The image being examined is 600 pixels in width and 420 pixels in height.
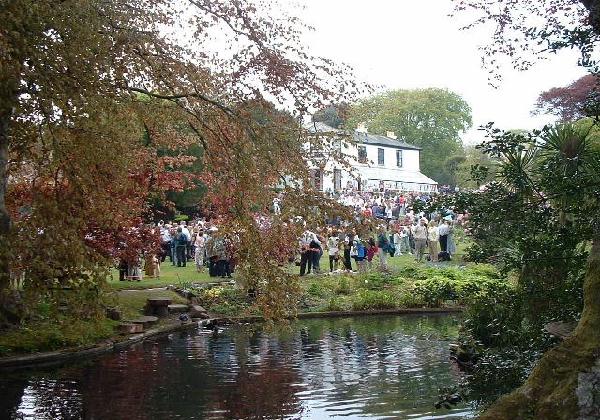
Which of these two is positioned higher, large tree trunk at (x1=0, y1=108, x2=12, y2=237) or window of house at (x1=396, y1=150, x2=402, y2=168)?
window of house at (x1=396, y1=150, x2=402, y2=168)

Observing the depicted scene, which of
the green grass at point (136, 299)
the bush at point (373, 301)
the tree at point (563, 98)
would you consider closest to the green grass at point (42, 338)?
the green grass at point (136, 299)

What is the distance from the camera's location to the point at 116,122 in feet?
32.0

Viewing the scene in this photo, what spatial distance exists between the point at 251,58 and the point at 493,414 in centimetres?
792

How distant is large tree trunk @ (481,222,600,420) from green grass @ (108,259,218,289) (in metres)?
17.2

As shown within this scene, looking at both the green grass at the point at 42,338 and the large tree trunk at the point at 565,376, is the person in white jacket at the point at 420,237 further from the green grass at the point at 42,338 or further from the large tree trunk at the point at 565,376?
the large tree trunk at the point at 565,376

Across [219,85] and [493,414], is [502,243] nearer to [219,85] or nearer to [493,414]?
[493,414]

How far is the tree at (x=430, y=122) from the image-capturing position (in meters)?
78.9

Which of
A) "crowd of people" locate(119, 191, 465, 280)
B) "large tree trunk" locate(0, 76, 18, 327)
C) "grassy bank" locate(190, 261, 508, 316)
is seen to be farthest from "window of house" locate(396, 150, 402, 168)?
"large tree trunk" locate(0, 76, 18, 327)

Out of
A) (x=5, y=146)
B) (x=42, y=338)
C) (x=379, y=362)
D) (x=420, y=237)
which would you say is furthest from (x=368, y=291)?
(x=5, y=146)

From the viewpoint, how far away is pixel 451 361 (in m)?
13.7

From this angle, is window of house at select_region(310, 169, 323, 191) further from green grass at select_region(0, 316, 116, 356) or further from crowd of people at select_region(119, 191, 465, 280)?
crowd of people at select_region(119, 191, 465, 280)

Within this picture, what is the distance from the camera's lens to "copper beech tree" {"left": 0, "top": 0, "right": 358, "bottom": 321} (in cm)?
826

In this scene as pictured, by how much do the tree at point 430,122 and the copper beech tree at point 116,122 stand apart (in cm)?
6641

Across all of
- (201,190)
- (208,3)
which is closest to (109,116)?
(208,3)
